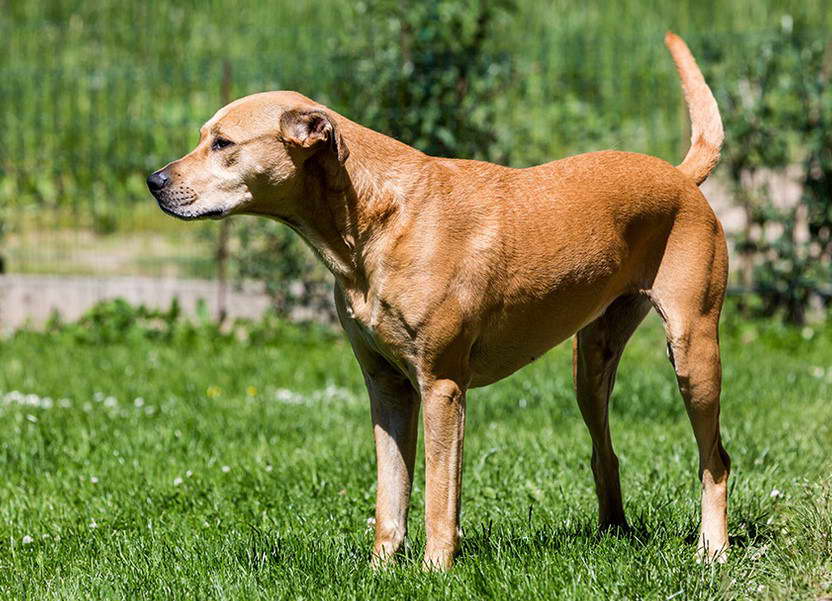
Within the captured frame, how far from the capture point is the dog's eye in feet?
13.1

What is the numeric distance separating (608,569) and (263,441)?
2573 millimetres

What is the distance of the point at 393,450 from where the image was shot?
14.4 feet

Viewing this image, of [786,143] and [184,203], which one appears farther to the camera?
[786,143]

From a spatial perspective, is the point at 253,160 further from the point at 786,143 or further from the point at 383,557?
the point at 786,143

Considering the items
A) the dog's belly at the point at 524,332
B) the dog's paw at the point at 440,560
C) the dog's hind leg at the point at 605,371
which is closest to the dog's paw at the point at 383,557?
the dog's paw at the point at 440,560

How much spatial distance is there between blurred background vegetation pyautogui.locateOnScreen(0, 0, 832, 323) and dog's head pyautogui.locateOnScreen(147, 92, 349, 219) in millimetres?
4900

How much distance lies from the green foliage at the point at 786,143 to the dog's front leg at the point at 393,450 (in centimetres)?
604

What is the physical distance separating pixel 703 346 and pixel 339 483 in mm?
1789

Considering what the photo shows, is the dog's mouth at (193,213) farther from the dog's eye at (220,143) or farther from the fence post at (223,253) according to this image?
the fence post at (223,253)

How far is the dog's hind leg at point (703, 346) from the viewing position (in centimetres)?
438

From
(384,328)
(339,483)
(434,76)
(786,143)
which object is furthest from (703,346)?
(786,143)

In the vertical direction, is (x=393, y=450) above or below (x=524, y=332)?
below

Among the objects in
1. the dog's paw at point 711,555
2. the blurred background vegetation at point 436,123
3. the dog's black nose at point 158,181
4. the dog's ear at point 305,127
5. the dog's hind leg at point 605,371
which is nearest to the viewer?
the dog's ear at point 305,127

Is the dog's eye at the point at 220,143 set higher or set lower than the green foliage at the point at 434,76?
higher
